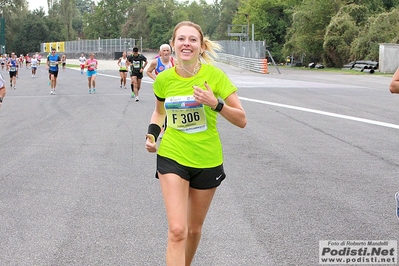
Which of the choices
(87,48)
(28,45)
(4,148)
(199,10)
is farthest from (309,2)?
(199,10)

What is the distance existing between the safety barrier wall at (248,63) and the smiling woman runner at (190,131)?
41359 mm

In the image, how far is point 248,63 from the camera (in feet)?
169

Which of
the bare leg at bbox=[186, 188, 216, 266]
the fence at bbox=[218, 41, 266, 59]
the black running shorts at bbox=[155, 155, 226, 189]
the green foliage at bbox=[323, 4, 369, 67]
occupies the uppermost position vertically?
the green foliage at bbox=[323, 4, 369, 67]

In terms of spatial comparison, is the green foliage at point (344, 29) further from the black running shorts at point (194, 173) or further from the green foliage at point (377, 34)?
the black running shorts at point (194, 173)

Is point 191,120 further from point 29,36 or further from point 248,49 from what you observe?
point 29,36

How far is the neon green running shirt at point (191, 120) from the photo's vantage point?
4.23 m

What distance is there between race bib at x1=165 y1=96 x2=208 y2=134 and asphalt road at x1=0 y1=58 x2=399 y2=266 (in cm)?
127

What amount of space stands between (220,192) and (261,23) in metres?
82.1

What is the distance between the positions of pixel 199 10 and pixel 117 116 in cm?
15121

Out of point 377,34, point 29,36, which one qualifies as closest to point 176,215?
point 377,34

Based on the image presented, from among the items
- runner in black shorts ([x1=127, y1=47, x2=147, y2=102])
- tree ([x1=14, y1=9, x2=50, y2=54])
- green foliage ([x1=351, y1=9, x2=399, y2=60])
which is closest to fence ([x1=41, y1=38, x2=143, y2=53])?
tree ([x1=14, y1=9, x2=50, y2=54])

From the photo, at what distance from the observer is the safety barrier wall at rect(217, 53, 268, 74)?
4697cm

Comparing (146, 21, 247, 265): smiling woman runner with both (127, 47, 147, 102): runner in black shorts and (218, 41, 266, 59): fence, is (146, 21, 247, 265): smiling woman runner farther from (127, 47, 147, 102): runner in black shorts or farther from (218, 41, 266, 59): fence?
(218, 41, 266, 59): fence

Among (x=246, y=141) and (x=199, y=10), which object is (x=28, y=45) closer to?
(x=199, y=10)
